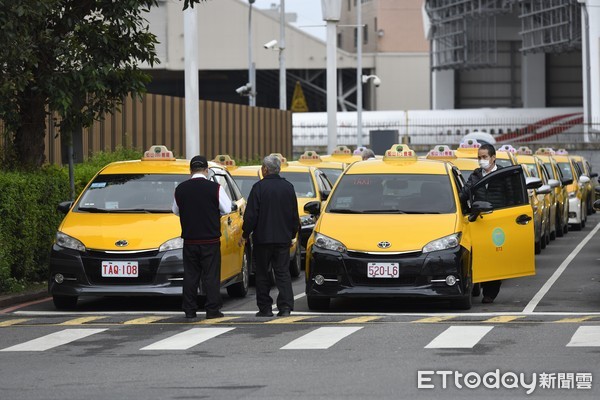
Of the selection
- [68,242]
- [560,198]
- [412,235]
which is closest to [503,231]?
[412,235]

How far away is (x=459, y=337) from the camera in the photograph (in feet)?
45.9

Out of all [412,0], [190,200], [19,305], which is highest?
[412,0]

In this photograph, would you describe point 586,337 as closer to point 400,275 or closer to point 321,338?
point 321,338

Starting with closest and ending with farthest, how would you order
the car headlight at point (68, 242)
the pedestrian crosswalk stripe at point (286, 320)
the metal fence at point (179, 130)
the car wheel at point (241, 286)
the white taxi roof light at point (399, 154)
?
1. the pedestrian crosswalk stripe at point (286, 320)
2. the car headlight at point (68, 242)
3. the car wheel at point (241, 286)
4. the white taxi roof light at point (399, 154)
5. the metal fence at point (179, 130)

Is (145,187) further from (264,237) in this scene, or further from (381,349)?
(381,349)

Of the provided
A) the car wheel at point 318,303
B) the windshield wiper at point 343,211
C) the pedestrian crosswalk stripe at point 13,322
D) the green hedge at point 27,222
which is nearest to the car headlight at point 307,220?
the green hedge at point 27,222

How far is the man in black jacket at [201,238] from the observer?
16.0 metres

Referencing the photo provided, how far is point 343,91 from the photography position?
102m

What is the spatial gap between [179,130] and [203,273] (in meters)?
25.0

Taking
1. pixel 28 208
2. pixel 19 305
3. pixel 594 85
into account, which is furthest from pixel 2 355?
pixel 594 85

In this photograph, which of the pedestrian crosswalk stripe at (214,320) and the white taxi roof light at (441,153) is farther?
the white taxi roof light at (441,153)

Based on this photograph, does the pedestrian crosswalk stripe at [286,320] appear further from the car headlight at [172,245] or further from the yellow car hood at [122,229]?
the yellow car hood at [122,229]

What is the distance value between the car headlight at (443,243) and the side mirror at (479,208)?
78cm

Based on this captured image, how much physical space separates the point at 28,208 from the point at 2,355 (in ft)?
21.5
